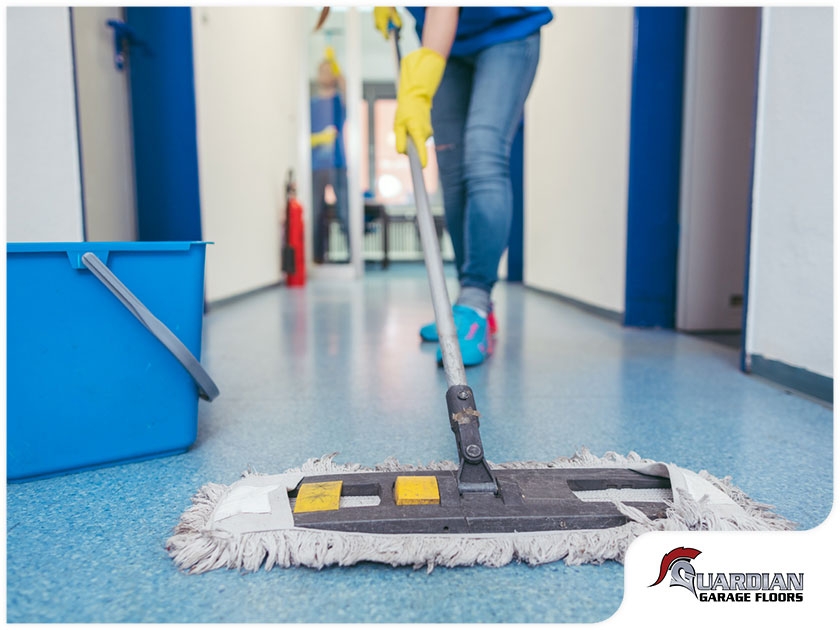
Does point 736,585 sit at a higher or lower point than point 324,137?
lower

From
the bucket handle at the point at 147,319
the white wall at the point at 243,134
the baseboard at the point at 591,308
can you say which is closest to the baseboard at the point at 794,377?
the baseboard at the point at 591,308

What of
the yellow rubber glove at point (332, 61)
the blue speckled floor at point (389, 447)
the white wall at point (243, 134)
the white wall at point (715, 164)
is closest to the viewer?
the blue speckled floor at point (389, 447)

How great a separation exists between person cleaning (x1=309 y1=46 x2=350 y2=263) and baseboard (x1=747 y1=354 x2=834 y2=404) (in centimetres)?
384

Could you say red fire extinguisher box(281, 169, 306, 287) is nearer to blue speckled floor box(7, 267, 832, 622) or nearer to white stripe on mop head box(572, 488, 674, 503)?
blue speckled floor box(7, 267, 832, 622)

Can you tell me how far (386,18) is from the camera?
4.21 ft

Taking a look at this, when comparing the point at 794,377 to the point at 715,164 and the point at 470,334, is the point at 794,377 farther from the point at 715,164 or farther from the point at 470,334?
the point at 715,164

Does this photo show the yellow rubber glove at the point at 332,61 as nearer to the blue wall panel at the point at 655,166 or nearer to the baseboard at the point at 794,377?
the blue wall panel at the point at 655,166

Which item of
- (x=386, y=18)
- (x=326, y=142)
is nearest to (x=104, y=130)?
(x=386, y=18)

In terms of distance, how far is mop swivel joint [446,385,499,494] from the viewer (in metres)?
0.55

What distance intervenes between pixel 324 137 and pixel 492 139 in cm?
374

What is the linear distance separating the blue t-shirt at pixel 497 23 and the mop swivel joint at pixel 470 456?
95cm

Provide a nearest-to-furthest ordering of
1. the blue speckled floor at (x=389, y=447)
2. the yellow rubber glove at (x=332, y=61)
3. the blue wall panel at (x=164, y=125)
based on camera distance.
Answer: the blue speckled floor at (x=389, y=447), the blue wall panel at (x=164, y=125), the yellow rubber glove at (x=332, y=61)

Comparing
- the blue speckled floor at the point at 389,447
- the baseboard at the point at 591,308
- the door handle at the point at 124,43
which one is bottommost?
Answer: the baseboard at the point at 591,308

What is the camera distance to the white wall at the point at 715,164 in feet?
5.72
